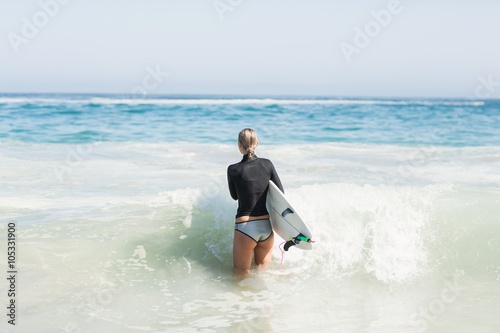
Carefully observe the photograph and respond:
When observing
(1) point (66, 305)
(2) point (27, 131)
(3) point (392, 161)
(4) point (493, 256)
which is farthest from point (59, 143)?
(4) point (493, 256)

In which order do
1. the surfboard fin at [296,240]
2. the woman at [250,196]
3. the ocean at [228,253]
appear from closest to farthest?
the ocean at [228,253] < the woman at [250,196] < the surfboard fin at [296,240]

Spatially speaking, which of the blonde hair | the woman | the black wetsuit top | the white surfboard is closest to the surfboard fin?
the white surfboard

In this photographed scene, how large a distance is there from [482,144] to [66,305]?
48.2 feet

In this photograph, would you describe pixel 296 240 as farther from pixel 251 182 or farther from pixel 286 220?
pixel 251 182

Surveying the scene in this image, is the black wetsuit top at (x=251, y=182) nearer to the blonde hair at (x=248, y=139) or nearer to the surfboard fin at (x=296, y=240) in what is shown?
the blonde hair at (x=248, y=139)

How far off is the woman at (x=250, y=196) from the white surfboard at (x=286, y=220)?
109mm

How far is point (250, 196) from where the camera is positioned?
5309mm

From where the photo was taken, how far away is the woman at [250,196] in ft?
17.3

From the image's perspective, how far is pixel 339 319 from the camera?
4.79 metres

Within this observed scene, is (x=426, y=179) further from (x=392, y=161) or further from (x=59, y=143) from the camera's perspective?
(x=59, y=143)

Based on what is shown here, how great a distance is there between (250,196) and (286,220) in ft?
1.52

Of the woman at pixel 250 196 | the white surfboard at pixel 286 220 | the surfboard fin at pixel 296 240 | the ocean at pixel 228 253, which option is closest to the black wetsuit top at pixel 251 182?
the woman at pixel 250 196

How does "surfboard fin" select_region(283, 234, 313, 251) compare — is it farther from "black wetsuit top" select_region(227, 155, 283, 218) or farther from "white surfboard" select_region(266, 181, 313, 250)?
"black wetsuit top" select_region(227, 155, 283, 218)

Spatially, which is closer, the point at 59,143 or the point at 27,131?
the point at 59,143
